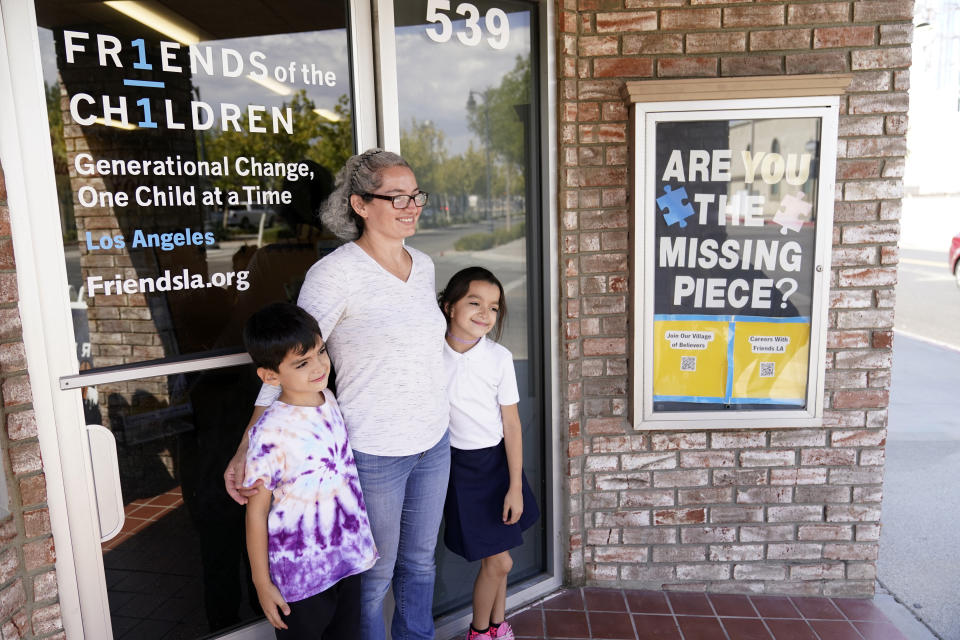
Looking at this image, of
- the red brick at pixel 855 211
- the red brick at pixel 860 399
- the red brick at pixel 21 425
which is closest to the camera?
the red brick at pixel 21 425

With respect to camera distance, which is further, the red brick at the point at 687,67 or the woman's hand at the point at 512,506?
the red brick at the point at 687,67

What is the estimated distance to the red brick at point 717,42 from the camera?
2539 mm

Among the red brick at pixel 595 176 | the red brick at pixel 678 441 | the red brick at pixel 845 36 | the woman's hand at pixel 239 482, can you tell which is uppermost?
the red brick at pixel 845 36

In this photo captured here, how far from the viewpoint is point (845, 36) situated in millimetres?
2514

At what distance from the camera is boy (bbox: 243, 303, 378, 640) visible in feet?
5.48

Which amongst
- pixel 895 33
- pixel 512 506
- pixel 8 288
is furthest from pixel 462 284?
pixel 895 33

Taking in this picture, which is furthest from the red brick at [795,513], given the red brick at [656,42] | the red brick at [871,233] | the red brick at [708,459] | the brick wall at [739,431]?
the red brick at [656,42]

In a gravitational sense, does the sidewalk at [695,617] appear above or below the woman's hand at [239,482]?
below

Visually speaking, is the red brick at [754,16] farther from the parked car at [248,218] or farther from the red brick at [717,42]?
the parked car at [248,218]

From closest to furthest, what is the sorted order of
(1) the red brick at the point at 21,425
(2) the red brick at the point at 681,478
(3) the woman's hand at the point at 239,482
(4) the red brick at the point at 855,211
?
(3) the woman's hand at the point at 239,482 → (1) the red brick at the point at 21,425 → (4) the red brick at the point at 855,211 → (2) the red brick at the point at 681,478

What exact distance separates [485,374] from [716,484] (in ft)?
4.28

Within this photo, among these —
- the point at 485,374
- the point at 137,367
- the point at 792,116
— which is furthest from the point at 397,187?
the point at 792,116

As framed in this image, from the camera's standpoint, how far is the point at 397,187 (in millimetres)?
1903

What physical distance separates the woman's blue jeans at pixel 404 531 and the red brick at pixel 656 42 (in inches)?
66.2
